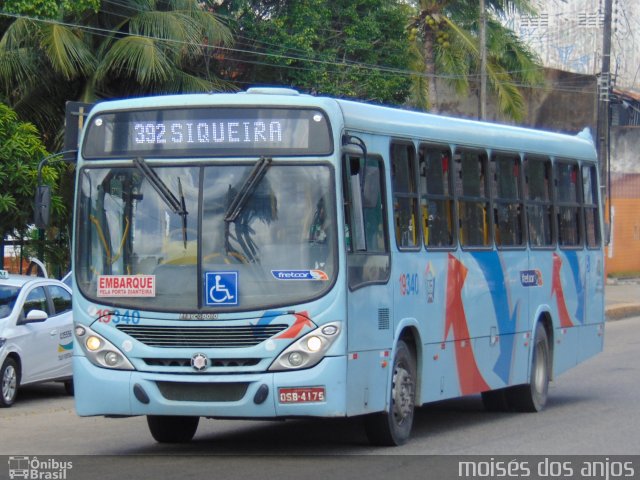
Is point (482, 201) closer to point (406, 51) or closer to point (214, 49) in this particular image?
point (214, 49)

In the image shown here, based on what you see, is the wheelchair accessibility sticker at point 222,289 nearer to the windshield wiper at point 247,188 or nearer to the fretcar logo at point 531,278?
the windshield wiper at point 247,188

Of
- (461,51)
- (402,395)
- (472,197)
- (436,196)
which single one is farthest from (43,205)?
(461,51)

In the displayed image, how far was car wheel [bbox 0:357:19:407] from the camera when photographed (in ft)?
47.7

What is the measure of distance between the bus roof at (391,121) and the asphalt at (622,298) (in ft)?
49.9

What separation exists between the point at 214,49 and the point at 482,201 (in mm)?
16542

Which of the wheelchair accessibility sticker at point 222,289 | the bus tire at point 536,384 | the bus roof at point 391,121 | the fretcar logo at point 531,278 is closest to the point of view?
the wheelchair accessibility sticker at point 222,289

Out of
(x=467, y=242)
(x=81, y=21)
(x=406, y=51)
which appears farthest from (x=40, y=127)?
(x=467, y=242)

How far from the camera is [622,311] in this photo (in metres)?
30.0

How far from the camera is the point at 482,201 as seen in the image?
12.9 m

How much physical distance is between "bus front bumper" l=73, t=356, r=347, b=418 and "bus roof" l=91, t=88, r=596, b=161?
2003mm

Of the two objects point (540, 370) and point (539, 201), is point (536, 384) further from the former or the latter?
point (539, 201)

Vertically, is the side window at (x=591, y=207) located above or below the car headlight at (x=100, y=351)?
above

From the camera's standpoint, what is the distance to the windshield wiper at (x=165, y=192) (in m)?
9.88

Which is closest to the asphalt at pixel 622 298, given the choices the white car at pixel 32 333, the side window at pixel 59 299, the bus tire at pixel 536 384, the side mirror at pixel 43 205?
the bus tire at pixel 536 384
